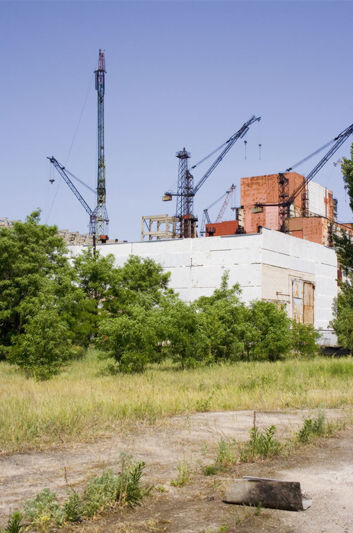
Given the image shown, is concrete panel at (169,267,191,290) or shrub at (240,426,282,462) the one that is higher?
concrete panel at (169,267,191,290)

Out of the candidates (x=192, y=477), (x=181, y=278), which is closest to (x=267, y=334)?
(x=181, y=278)

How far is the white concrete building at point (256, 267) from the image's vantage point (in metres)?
42.4

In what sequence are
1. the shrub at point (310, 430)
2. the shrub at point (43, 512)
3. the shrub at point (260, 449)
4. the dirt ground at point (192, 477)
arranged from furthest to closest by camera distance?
Result: the shrub at point (310, 430) < the shrub at point (260, 449) < the dirt ground at point (192, 477) < the shrub at point (43, 512)

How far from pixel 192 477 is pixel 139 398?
22.9 feet

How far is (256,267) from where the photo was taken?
42156mm

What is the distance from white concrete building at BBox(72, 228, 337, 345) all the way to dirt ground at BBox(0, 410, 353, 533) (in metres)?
31.2

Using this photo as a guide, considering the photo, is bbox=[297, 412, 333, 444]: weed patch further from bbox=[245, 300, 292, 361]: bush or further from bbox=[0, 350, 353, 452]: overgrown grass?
bbox=[245, 300, 292, 361]: bush

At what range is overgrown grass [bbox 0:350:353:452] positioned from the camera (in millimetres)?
10281

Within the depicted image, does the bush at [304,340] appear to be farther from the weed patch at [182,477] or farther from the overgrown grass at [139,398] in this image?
the weed patch at [182,477]

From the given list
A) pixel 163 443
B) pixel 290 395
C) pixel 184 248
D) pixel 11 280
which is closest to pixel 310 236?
pixel 184 248

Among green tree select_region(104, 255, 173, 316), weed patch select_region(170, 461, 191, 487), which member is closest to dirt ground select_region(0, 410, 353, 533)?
weed patch select_region(170, 461, 191, 487)

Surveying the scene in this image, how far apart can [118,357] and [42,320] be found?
3659mm

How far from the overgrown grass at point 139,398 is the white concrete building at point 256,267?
1877 centimetres

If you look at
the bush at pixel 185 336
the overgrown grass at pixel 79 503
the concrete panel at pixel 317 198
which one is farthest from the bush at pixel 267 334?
the concrete panel at pixel 317 198
